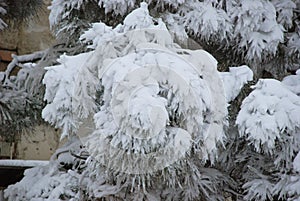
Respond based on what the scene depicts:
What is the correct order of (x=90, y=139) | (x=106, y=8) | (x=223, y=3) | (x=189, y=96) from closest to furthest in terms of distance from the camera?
(x=189, y=96) < (x=90, y=139) < (x=106, y=8) < (x=223, y=3)

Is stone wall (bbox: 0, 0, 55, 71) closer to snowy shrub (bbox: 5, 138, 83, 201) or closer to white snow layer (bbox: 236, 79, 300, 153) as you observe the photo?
snowy shrub (bbox: 5, 138, 83, 201)

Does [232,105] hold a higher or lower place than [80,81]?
lower

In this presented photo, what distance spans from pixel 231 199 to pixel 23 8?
1530mm

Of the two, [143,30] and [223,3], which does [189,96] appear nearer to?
[143,30]

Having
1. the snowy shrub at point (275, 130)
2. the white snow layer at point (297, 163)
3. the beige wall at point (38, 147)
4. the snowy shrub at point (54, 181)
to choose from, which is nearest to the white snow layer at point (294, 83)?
the snowy shrub at point (275, 130)

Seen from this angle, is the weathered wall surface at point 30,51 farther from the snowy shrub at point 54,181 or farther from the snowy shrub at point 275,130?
the snowy shrub at point 275,130

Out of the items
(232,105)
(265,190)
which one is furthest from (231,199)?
(232,105)

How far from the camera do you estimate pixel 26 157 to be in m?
4.37

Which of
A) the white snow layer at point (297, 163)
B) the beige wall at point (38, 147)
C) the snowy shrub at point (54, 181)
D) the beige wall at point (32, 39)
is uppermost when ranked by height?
the white snow layer at point (297, 163)

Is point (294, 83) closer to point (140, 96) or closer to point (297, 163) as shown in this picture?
point (297, 163)

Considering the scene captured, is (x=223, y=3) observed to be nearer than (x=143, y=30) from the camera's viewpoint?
No

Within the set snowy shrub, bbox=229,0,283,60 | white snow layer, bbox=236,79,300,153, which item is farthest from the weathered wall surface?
white snow layer, bbox=236,79,300,153

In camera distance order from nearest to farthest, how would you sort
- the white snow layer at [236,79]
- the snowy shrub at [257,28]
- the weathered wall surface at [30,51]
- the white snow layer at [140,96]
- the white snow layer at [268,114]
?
the white snow layer at [140,96]
the white snow layer at [268,114]
the white snow layer at [236,79]
the snowy shrub at [257,28]
the weathered wall surface at [30,51]

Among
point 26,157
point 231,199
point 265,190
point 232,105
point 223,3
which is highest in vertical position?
point 223,3
